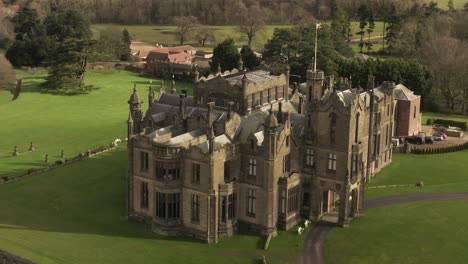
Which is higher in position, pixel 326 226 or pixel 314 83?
pixel 314 83

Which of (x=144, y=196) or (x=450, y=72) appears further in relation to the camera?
(x=450, y=72)

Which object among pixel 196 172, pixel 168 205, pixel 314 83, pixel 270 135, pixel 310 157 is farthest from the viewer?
pixel 314 83

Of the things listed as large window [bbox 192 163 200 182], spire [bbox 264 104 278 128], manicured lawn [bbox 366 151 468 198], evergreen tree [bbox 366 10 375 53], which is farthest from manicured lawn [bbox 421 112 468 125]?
large window [bbox 192 163 200 182]

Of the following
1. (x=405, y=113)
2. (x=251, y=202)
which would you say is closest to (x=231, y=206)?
(x=251, y=202)

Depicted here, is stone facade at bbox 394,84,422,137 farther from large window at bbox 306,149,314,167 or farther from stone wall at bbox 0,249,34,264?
stone wall at bbox 0,249,34,264

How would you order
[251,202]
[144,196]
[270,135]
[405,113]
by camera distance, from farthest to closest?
[405,113], [144,196], [251,202], [270,135]

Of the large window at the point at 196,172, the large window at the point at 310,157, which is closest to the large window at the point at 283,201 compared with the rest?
the large window at the point at 310,157

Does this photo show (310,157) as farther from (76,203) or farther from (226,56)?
(226,56)

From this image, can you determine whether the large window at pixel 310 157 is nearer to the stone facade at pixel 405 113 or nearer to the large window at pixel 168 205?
the large window at pixel 168 205

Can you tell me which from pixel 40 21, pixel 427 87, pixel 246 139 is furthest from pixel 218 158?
pixel 40 21
